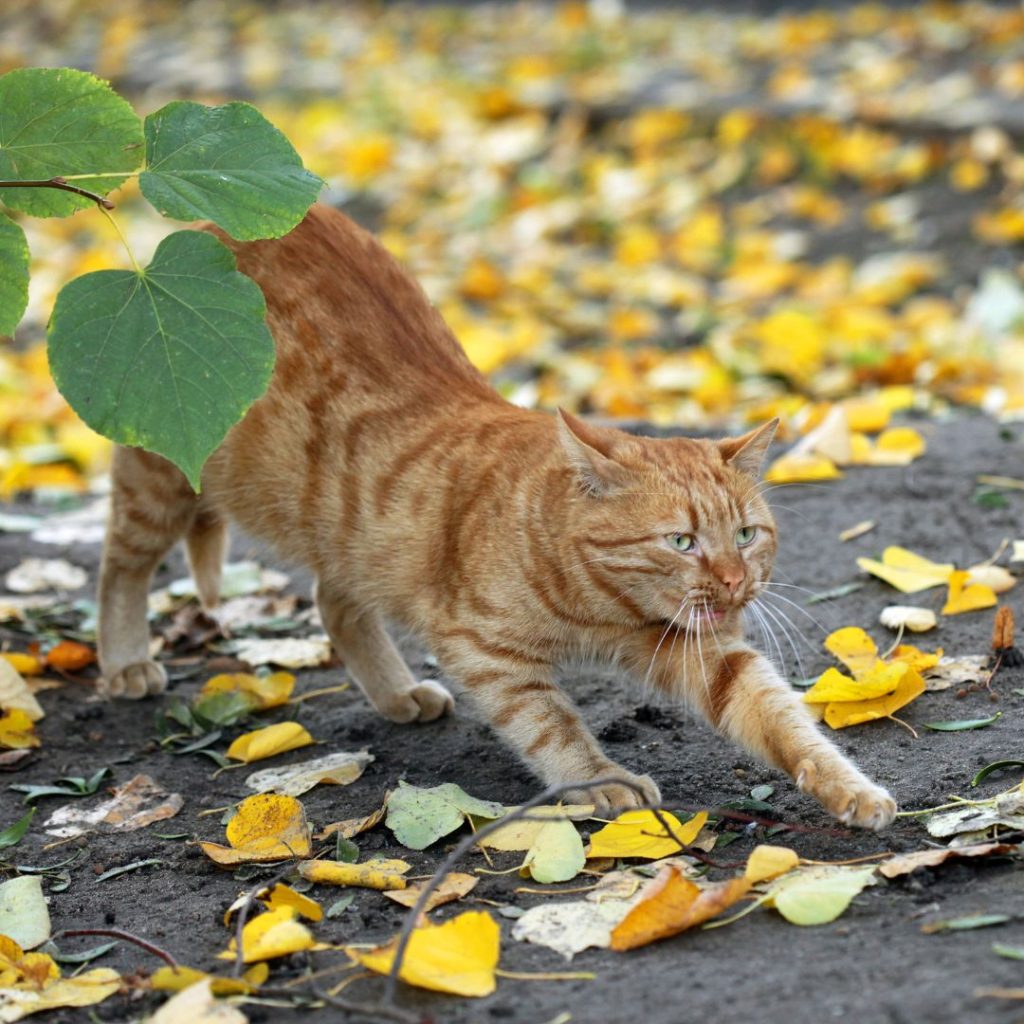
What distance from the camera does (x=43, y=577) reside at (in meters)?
4.36

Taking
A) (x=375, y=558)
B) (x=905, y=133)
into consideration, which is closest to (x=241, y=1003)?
(x=375, y=558)

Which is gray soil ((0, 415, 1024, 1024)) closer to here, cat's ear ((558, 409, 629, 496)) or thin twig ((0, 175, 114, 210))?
cat's ear ((558, 409, 629, 496))

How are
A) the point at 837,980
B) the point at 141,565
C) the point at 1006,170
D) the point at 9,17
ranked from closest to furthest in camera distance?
the point at 837,980, the point at 141,565, the point at 1006,170, the point at 9,17

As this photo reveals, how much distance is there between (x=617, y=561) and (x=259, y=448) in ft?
3.28

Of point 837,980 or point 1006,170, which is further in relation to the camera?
point 1006,170

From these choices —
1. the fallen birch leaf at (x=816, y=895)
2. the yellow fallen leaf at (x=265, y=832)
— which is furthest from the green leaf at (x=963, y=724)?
the yellow fallen leaf at (x=265, y=832)

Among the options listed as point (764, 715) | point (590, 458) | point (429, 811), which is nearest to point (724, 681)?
A: point (764, 715)

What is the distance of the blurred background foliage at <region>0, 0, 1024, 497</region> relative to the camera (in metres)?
5.61

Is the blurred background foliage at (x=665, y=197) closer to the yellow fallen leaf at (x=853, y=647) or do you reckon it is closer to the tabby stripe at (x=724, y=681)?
the yellow fallen leaf at (x=853, y=647)

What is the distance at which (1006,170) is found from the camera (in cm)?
738

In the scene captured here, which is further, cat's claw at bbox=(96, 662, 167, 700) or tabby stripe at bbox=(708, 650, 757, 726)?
cat's claw at bbox=(96, 662, 167, 700)

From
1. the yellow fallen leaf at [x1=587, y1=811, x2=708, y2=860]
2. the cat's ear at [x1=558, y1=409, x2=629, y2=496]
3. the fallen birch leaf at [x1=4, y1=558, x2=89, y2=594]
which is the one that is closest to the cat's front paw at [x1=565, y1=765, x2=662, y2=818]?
the yellow fallen leaf at [x1=587, y1=811, x2=708, y2=860]

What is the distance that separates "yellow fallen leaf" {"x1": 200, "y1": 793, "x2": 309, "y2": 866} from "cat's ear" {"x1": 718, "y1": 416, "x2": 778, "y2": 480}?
3.65 ft

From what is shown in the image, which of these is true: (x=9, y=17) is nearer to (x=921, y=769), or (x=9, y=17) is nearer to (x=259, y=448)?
(x=259, y=448)
